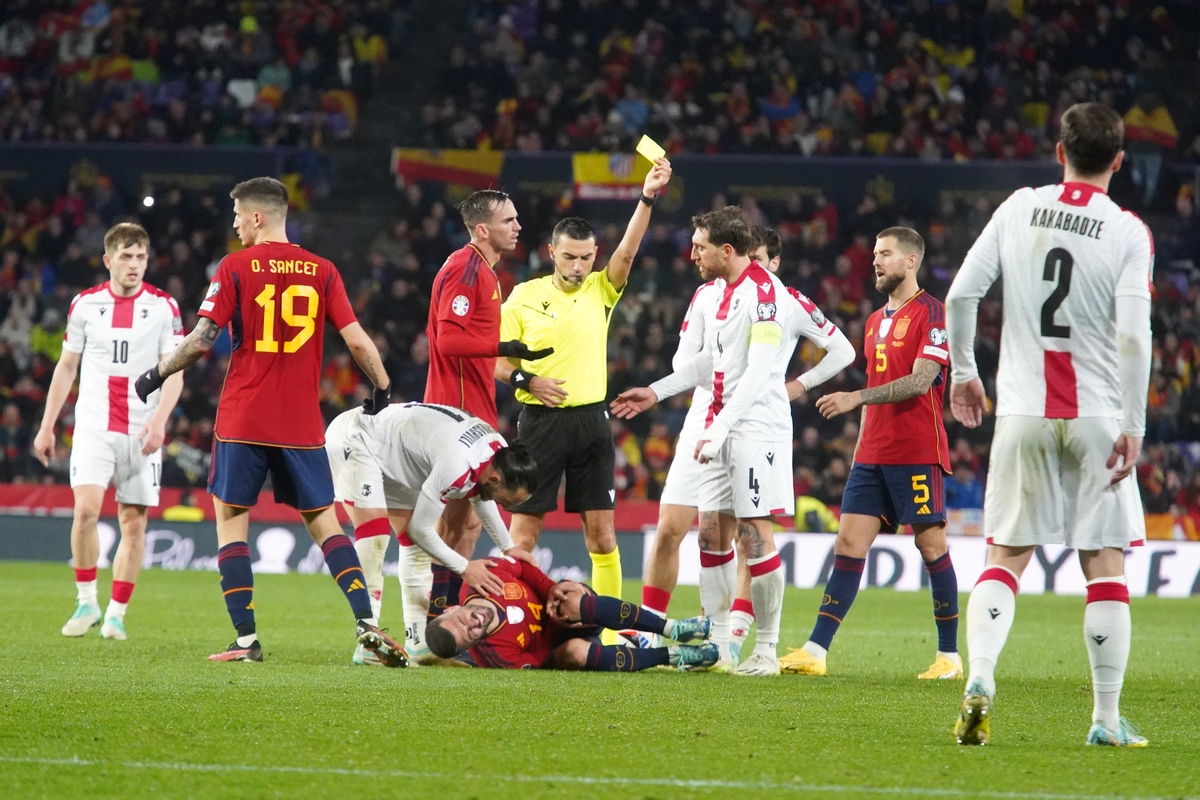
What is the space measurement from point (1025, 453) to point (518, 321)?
4.07 metres

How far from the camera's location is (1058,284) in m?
5.01

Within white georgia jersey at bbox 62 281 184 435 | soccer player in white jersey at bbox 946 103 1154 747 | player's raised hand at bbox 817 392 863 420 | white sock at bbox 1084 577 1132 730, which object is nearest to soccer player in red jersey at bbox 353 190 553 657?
player's raised hand at bbox 817 392 863 420

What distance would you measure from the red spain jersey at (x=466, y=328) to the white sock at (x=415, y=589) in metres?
0.83

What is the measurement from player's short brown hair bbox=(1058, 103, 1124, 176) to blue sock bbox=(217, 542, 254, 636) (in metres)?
4.53

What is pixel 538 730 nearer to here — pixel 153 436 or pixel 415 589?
pixel 415 589

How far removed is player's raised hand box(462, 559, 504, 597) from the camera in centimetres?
707

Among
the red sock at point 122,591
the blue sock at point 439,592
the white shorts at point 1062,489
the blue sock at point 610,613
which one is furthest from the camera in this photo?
the red sock at point 122,591

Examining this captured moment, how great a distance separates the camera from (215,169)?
2344cm

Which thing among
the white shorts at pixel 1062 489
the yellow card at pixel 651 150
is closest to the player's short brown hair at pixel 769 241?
the yellow card at pixel 651 150

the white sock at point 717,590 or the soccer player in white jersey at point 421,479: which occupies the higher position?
the soccer player in white jersey at point 421,479

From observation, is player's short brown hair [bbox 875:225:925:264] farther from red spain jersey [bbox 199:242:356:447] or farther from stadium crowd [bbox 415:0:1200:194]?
stadium crowd [bbox 415:0:1200:194]

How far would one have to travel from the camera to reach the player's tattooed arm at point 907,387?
25.4 ft

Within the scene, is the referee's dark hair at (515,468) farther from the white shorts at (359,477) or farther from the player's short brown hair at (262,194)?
the player's short brown hair at (262,194)

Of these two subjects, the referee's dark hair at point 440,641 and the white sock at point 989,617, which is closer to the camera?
the white sock at point 989,617
